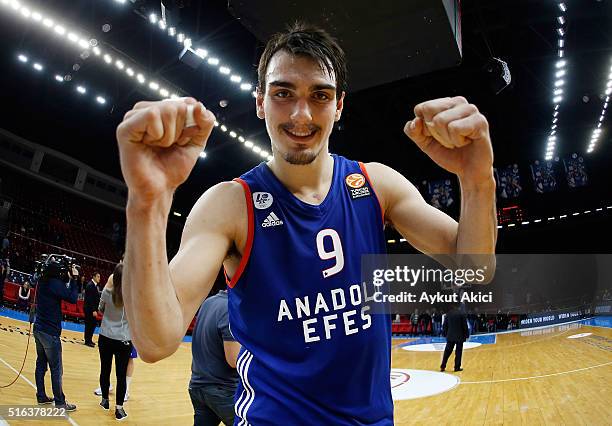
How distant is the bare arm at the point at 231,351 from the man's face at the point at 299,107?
1786 mm

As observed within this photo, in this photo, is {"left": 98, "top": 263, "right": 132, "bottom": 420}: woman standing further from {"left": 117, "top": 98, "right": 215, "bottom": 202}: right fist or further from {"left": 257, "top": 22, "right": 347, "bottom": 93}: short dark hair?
{"left": 117, "top": 98, "right": 215, "bottom": 202}: right fist

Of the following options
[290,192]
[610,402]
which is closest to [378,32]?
[290,192]

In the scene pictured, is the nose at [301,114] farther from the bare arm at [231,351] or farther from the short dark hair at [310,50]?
the bare arm at [231,351]

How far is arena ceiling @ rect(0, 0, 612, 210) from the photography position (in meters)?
9.63

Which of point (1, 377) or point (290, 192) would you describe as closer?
point (290, 192)

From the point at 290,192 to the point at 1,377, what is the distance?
690 cm

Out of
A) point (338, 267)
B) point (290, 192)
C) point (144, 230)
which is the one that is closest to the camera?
point (144, 230)

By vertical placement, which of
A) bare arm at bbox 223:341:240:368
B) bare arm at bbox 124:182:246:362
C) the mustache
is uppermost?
the mustache

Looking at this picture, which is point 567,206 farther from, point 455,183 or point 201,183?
point 201,183

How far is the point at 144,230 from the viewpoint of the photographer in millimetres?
1004

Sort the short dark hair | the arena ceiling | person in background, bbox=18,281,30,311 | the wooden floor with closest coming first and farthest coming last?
the short dark hair < the wooden floor < the arena ceiling < person in background, bbox=18,281,30,311

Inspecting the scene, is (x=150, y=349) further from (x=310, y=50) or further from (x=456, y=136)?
(x=310, y=50)

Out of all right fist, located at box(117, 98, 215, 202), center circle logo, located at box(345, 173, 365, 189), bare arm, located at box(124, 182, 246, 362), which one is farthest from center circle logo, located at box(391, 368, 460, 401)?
right fist, located at box(117, 98, 215, 202)

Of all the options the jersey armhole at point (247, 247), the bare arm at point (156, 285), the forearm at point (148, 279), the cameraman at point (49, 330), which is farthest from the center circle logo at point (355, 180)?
the cameraman at point (49, 330)
